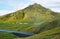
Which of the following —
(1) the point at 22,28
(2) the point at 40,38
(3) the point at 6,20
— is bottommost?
(2) the point at 40,38

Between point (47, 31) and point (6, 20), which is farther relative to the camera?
point (6, 20)

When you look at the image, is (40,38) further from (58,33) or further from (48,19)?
(48,19)

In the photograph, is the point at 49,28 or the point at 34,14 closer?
the point at 49,28

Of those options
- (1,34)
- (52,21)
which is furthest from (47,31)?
(1,34)

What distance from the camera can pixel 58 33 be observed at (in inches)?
765

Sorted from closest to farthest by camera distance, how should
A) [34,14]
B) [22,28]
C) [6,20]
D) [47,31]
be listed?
1. [47,31]
2. [22,28]
3. [6,20]
4. [34,14]

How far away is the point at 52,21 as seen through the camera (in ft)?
73.1

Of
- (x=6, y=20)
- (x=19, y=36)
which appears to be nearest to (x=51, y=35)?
(x=19, y=36)

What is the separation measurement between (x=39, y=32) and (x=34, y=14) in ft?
33.8

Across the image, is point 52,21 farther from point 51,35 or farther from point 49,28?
point 51,35

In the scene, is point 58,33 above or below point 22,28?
below

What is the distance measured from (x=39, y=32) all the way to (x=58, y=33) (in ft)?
6.28

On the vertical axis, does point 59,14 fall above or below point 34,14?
below

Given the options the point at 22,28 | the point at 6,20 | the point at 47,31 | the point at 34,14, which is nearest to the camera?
the point at 47,31
